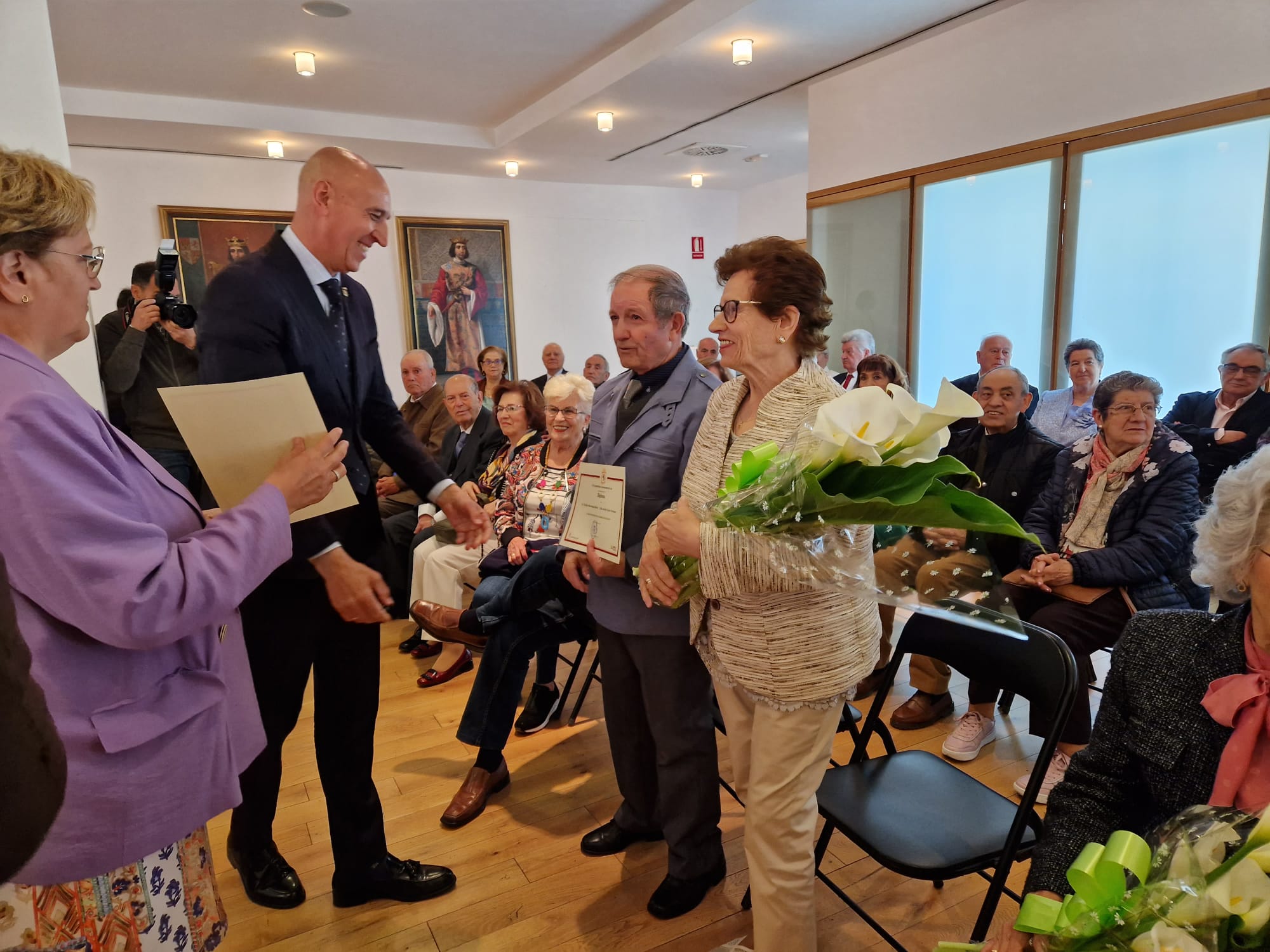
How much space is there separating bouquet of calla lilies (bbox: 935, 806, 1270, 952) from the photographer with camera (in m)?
4.47

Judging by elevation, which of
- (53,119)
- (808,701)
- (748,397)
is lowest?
(808,701)

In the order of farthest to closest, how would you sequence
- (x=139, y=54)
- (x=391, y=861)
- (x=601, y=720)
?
1. (x=139, y=54)
2. (x=601, y=720)
3. (x=391, y=861)

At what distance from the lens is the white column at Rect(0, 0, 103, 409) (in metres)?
3.08

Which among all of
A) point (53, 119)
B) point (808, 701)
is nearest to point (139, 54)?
point (53, 119)

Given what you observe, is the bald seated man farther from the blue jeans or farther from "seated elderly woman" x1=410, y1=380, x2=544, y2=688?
"seated elderly woman" x1=410, y1=380, x2=544, y2=688

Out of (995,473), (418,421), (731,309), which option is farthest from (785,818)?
(418,421)

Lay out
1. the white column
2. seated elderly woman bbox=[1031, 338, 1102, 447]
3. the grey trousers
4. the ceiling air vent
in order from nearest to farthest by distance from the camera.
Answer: the grey trousers, the white column, seated elderly woman bbox=[1031, 338, 1102, 447], the ceiling air vent

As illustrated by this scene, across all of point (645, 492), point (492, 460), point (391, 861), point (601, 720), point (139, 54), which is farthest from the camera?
point (139, 54)

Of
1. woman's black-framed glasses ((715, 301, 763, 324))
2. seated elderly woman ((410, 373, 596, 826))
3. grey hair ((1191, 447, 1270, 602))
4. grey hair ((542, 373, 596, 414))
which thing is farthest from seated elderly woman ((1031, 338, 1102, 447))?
woman's black-framed glasses ((715, 301, 763, 324))

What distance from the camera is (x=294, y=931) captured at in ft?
6.66

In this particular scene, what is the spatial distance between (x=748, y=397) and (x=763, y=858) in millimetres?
1011

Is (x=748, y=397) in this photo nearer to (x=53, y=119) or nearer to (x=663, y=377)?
(x=663, y=377)

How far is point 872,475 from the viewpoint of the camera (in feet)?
3.73

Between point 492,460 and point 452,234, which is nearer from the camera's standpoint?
point 492,460
